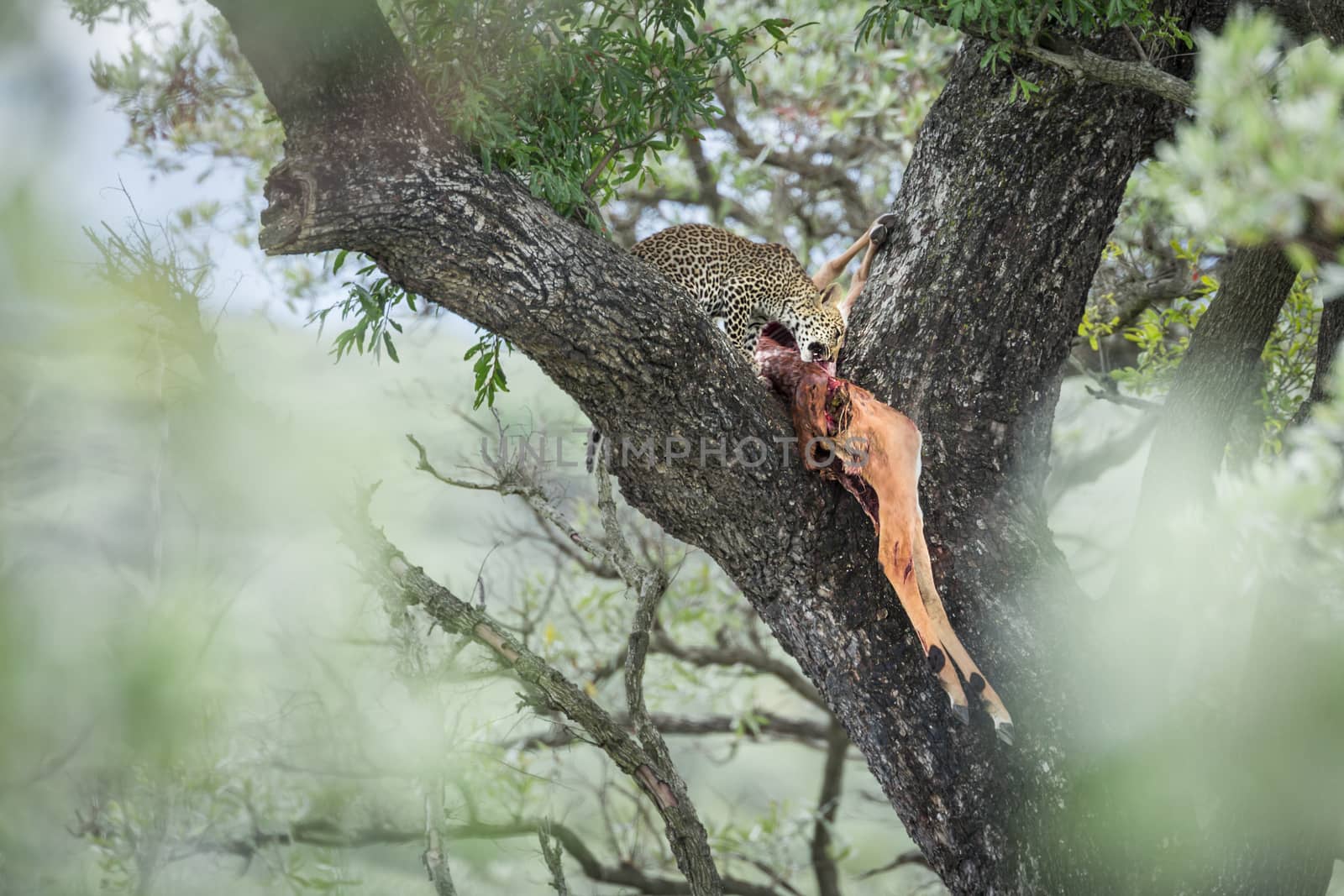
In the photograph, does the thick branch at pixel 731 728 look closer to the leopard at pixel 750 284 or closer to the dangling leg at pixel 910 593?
the leopard at pixel 750 284

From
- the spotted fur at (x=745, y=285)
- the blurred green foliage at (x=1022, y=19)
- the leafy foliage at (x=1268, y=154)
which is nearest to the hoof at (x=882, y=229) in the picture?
the spotted fur at (x=745, y=285)

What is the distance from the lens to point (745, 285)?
3520 millimetres

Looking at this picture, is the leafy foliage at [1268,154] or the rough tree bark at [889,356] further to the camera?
the rough tree bark at [889,356]

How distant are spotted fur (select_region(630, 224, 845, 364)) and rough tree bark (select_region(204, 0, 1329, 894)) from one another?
55cm

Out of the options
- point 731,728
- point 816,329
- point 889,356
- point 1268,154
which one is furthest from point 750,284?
point 731,728

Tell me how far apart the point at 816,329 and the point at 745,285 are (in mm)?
286

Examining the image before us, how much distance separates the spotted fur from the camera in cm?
339

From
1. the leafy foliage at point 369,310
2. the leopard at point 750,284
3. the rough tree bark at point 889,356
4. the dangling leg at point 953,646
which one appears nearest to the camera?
the rough tree bark at point 889,356

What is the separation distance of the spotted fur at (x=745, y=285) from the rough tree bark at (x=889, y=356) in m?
0.55

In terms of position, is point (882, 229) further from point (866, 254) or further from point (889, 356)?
point (889, 356)

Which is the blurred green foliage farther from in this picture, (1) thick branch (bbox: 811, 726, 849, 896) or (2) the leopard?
(1) thick branch (bbox: 811, 726, 849, 896)

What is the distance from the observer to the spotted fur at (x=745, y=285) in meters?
3.39

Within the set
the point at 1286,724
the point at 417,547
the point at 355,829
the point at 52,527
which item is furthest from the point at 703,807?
the point at 1286,724

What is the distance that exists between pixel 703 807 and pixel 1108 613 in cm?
898
